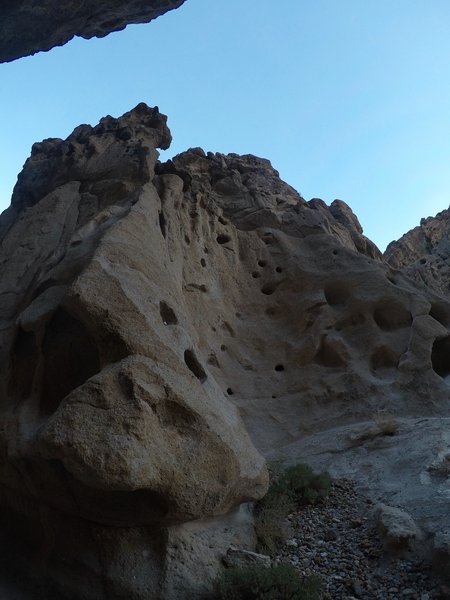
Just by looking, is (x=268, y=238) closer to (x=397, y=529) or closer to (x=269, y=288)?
(x=269, y=288)

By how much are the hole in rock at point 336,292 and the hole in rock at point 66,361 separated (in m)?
6.83

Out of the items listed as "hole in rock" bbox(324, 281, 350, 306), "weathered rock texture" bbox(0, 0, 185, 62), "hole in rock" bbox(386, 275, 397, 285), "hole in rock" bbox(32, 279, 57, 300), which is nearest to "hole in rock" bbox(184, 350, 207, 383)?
"hole in rock" bbox(32, 279, 57, 300)

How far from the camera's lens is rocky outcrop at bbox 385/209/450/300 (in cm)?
1908

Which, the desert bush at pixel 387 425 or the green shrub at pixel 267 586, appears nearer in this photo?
the green shrub at pixel 267 586

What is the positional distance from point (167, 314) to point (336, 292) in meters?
6.04

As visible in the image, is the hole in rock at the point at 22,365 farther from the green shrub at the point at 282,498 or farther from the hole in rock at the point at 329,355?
the hole in rock at the point at 329,355

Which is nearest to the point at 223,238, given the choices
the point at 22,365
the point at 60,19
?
the point at 60,19

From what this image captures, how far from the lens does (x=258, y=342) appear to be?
35.1 ft

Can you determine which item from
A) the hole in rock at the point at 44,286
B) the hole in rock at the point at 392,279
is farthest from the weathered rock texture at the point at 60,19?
the hole in rock at the point at 392,279

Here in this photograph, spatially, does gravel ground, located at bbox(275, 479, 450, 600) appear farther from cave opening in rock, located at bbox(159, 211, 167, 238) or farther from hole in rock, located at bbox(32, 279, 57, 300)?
cave opening in rock, located at bbox(159, 211, 167, 238)

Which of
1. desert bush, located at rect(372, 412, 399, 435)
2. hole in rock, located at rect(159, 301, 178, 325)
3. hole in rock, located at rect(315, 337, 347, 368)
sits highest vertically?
hole in rock, located at rect(315, 337, 347, 368)

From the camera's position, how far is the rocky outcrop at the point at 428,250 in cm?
1908

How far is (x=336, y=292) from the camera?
453 inches

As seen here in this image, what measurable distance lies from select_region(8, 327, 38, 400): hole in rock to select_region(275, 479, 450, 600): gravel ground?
123 inches
